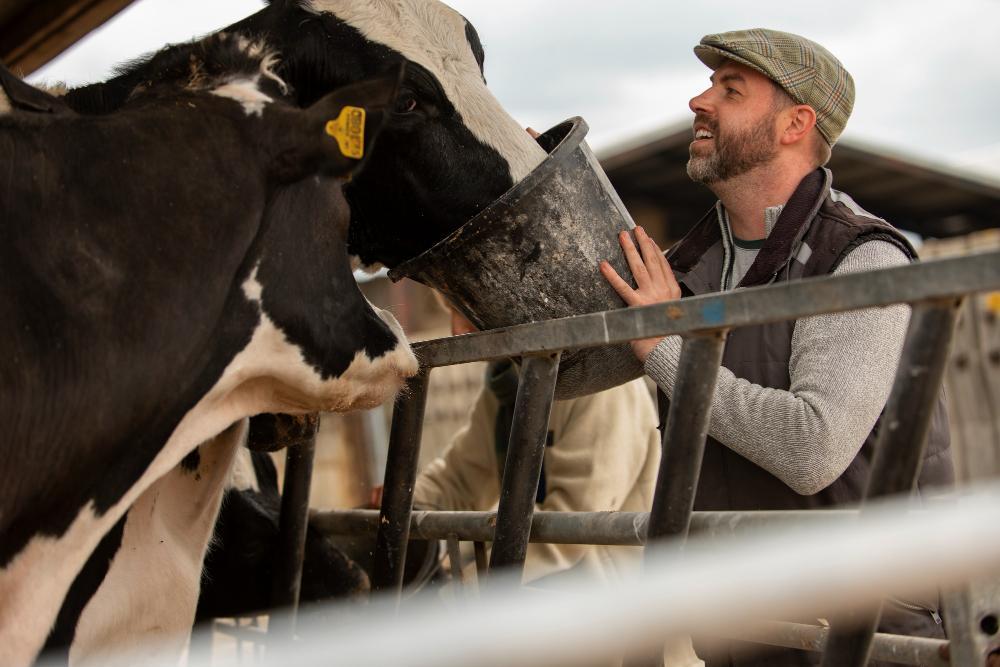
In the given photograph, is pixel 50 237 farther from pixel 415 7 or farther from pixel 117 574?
pixel 415 7

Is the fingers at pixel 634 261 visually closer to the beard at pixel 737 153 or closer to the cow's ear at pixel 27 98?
Answer: the beard at pixel 737 153

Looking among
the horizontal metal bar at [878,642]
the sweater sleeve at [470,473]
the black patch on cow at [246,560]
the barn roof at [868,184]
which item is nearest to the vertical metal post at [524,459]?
the horizontal metal bar at [878,642]

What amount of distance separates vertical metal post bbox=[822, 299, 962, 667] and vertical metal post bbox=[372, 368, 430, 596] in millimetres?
1196

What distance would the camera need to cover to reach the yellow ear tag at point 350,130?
196cm

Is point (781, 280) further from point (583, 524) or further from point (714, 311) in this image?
point (714, 311)

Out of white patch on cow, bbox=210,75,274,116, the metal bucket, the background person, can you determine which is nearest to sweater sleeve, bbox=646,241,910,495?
the metal bucket

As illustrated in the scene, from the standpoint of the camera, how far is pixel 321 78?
2.43 metres

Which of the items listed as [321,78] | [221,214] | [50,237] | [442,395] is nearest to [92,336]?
[50,237]

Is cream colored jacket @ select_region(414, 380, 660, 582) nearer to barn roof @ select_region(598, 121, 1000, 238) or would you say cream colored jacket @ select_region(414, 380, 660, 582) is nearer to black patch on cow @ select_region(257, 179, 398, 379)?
black patch on cow @ select_region(257, 179, 398, 379)

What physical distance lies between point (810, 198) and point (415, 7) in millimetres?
983

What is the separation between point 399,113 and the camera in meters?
2.37

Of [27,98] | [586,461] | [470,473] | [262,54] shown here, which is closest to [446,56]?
[262,54]

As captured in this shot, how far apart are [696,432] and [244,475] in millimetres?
2004

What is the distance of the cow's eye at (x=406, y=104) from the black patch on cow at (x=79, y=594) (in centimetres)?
100
